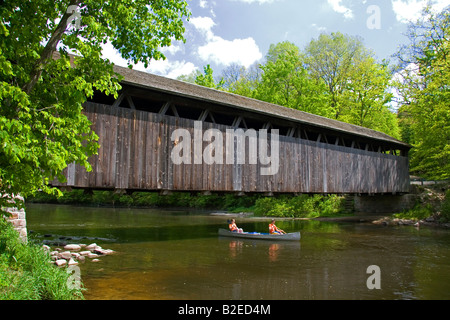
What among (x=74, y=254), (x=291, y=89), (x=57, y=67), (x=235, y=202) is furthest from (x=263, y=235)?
(x=235, y=202)

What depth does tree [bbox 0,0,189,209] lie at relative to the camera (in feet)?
14.1

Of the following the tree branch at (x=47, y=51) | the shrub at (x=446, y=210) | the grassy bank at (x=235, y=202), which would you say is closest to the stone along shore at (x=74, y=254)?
the grassy bank at (x=235, y=202)

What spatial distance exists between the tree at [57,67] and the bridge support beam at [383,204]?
65.1 feet

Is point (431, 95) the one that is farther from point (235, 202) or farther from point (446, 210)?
point (235, 202)

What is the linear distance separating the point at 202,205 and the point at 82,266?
Answer: 2687 centimetres

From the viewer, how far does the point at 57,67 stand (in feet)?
15.5

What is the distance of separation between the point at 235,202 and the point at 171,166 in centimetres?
2308

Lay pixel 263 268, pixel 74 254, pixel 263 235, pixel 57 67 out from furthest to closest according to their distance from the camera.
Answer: pixel 263 235 → pixel 74 254 → pixel 263 268 → pixel 57 67

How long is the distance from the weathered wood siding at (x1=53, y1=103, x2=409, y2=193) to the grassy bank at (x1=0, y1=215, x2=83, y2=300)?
2.35 metres

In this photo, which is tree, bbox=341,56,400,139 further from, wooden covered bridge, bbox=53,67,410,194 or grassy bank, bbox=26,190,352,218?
wooden covered bridge, bbox=53,67,410,194

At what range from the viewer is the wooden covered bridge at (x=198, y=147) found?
382 inches

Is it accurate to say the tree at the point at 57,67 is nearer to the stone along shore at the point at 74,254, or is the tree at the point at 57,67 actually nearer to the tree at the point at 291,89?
the stone along shore at the point at 74,254

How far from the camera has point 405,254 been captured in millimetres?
10500

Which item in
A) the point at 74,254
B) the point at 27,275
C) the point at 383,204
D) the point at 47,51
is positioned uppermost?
the point at 47,51
